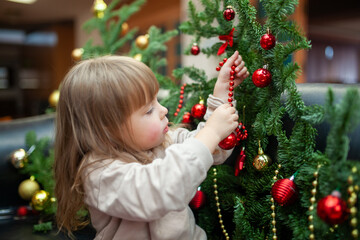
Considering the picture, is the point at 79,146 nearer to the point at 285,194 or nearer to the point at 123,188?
the point at 123,188

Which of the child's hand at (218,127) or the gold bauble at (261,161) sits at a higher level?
the child's hand at (218,127)

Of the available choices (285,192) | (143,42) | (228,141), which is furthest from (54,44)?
(285,192)

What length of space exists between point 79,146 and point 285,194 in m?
0.43

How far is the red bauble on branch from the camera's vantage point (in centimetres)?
60

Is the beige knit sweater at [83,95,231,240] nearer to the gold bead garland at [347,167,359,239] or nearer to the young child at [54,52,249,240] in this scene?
the young child at [54,52,249,240]

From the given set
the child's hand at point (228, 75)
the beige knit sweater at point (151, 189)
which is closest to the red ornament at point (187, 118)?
the child's hand at point (228, 75)

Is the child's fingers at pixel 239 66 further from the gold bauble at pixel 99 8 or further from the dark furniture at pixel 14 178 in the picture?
the gold bauble at pixel 99 8

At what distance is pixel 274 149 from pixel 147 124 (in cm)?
28

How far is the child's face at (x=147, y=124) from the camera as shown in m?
0.69

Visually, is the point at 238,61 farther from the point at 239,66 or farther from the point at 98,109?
the point at 98,109

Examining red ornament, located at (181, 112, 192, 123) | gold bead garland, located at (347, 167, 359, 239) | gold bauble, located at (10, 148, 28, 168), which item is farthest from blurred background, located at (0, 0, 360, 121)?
gold bead garland, located at (347, 167, 359, 239)

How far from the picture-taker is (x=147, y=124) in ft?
2.27

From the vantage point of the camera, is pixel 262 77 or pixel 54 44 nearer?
pixel 262 77

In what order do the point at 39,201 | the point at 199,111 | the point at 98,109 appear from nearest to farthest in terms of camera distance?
the point at 98,109
the point at 199,111
the point at 39,201
